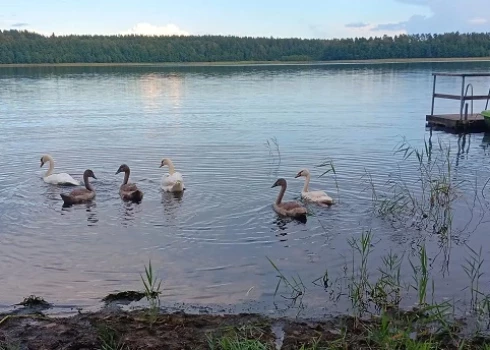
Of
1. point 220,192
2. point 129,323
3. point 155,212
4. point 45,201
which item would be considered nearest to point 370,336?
point 129,323

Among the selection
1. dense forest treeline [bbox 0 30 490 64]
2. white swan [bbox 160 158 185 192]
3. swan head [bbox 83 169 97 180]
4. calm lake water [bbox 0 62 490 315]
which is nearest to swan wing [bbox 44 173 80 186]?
calm lake water [bbox 0 62 490 315]

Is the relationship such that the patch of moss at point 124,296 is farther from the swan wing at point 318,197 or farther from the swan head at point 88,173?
the swan head at point 88,173

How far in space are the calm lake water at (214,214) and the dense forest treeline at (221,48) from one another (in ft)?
282

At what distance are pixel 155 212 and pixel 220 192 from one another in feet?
5.94

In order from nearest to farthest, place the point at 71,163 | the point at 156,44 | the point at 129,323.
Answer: the point at 129,323 → the point at 71,163 → the point at 156,44

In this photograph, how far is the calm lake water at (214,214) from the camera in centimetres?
833

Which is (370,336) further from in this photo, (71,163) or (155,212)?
(71,163)

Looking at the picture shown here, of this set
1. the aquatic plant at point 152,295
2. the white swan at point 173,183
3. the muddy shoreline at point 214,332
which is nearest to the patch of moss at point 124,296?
the aquatic plant at point 152,295

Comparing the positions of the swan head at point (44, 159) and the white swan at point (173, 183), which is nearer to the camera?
the white swan at point (173, 183)

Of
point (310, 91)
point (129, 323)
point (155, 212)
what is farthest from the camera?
point (310, 91)

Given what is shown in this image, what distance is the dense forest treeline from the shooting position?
108312mm

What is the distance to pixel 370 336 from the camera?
5852mm

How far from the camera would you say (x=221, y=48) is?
116m

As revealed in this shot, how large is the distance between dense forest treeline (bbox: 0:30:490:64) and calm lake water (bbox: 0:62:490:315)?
282ft
